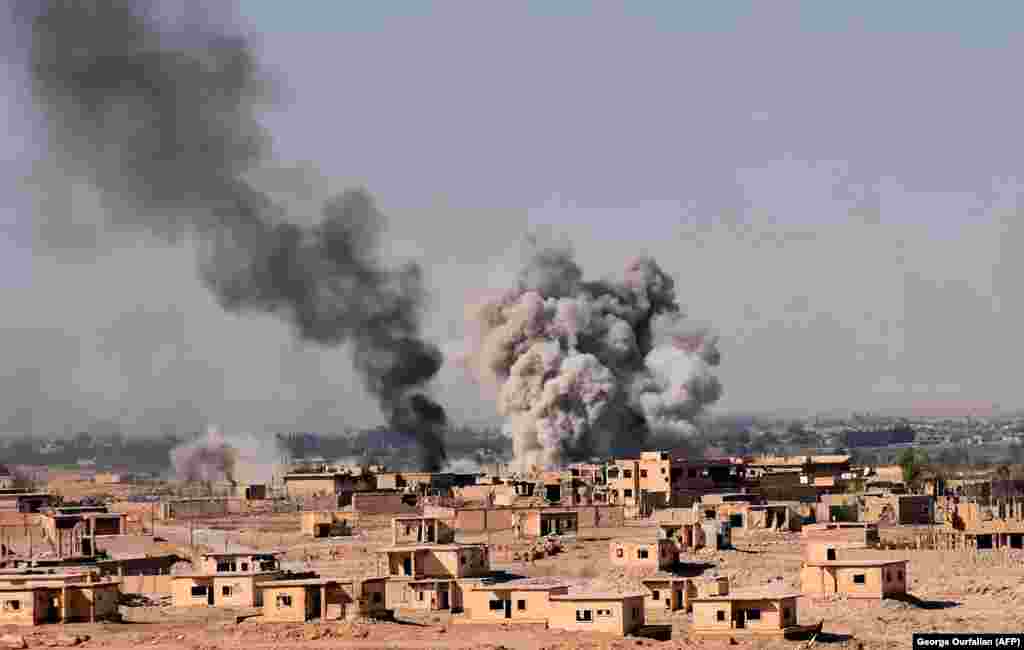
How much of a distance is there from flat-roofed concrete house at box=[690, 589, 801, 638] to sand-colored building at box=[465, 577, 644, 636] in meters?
1.29

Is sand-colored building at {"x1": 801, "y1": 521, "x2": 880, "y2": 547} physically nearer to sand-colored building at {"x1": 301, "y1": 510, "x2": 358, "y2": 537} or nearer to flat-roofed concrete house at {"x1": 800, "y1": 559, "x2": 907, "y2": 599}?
flat-roofed concrete house at {"x1": 800, "y1": 559, "x2": 907, "y2": 599}

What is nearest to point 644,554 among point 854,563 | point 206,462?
point 854,563

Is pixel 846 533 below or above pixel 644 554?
above

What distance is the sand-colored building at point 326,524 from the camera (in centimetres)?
8044

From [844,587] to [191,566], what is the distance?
62.2ft

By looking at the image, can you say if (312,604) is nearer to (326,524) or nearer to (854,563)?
(854,563)

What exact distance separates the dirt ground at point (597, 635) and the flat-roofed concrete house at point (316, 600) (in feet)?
2.23

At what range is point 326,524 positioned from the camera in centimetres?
8106

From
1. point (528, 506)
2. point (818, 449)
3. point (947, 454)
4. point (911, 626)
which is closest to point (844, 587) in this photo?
point (911, 626)

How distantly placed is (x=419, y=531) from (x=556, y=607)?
63.7ft

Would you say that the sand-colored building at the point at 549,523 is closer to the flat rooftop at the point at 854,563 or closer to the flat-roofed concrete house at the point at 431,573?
the flat-roofed concrete house at the point at 431,573

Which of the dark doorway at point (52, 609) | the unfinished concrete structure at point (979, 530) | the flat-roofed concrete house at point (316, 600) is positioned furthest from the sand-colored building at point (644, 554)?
the dark doorway at point (52, 609)

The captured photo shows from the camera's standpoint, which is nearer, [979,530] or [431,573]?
[431,573]

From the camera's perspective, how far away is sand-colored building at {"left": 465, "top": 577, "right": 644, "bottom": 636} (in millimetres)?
52062
